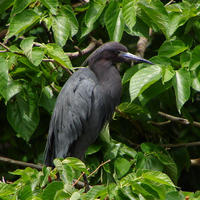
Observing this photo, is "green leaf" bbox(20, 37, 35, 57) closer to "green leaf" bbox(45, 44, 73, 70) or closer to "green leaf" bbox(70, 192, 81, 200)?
"green leaf" bbox(45, 44, 73, 70)

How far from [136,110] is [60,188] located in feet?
4.10

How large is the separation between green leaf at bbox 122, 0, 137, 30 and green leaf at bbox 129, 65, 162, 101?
0.33m

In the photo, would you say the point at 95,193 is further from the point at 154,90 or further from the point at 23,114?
the point at 23,114

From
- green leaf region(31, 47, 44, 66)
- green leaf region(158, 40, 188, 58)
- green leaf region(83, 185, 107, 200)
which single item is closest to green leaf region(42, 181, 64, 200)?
green leaf region(83, 185, 107, 200)

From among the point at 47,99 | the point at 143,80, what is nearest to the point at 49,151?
the point at 47,99

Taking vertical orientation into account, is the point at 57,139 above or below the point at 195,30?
below

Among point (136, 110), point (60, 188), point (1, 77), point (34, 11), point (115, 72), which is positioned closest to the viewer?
point (60, 188)

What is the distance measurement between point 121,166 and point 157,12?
3.60 ft

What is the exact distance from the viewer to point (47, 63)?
3.30m

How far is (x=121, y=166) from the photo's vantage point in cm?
314

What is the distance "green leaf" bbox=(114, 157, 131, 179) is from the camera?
10.2 ft

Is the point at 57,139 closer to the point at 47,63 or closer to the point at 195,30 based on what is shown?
the point at 47,63

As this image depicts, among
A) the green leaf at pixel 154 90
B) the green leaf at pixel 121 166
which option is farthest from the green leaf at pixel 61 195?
the green leaf at pixel 154 90

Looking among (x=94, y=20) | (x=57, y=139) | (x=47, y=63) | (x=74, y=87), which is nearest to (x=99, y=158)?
Result: (x=57, y=139)
